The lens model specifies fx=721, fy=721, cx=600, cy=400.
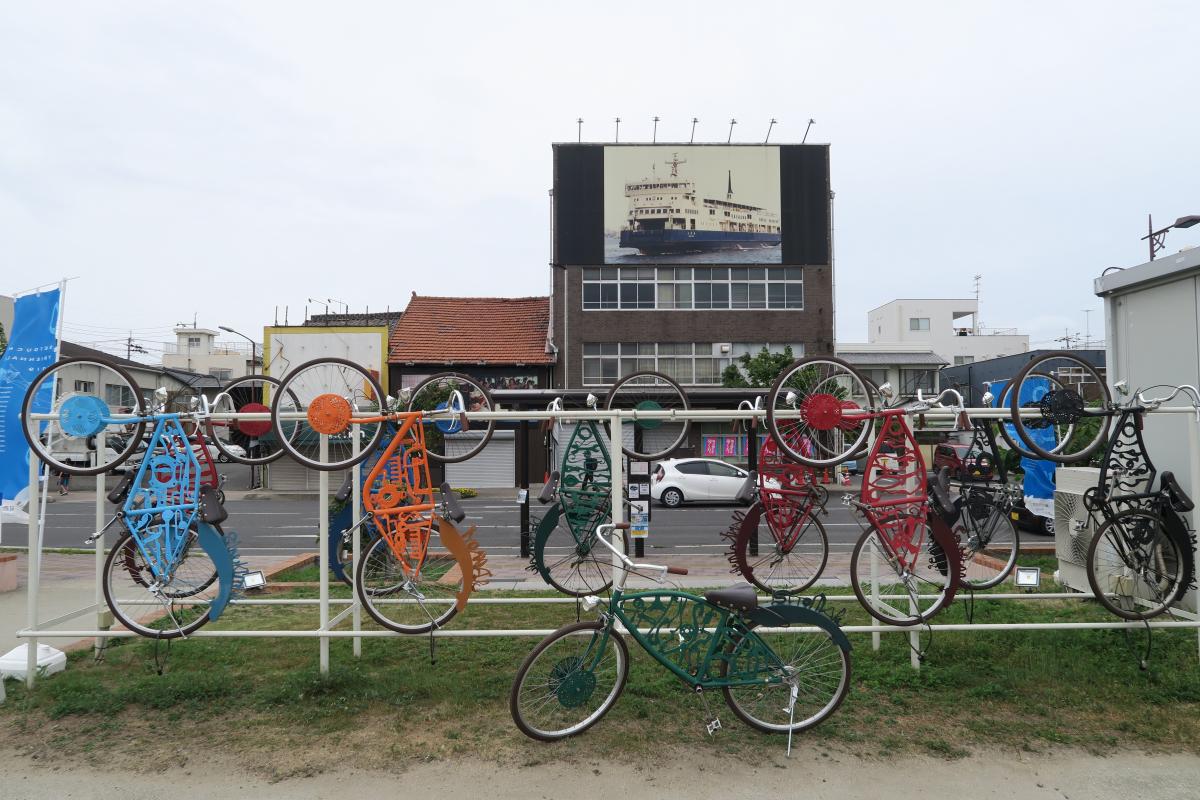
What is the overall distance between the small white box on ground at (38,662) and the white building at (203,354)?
54377mm

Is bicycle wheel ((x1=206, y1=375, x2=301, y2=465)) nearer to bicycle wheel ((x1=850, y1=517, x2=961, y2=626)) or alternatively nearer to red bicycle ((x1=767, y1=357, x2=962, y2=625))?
red bicycle ((x1=767, y1=357, x2=962, y2=625))

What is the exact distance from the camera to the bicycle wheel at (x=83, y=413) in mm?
5148

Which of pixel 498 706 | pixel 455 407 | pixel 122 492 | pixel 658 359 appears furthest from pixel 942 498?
pixel 658 359

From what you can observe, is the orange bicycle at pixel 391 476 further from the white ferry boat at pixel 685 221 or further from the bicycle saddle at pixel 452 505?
the white ferry boat at pixel 685 221

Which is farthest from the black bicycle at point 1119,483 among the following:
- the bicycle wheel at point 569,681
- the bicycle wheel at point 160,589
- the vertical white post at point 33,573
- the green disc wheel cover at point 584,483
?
the vertical white post at point 33,573

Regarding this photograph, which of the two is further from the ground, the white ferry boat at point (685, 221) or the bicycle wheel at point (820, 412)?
the white ferry boat at point (685, 221)

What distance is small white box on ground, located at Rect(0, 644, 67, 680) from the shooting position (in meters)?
5.49

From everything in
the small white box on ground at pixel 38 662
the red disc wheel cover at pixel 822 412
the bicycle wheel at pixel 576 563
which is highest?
the red disc wheel cover at pixel 822 412

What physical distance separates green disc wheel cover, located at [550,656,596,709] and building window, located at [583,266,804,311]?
80.9ft

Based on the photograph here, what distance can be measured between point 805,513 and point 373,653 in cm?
370

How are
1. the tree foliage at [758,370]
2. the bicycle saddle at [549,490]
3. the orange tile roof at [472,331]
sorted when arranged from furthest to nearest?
the orange tile roof at [472,331] < the tree foliage at [758,370] < the bicycle saddle at [549,490]

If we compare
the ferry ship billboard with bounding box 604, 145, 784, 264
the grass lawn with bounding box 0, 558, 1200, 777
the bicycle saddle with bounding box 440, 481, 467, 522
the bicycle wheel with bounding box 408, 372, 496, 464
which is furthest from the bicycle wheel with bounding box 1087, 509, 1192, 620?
the ferry ship billboard with bounding box 604, 145, 784, 264

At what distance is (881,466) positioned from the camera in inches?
196

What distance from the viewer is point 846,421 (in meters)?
4.98
